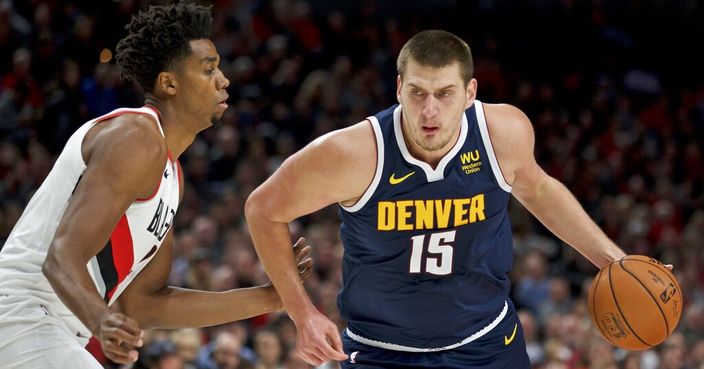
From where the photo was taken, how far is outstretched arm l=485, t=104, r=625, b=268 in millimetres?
4410

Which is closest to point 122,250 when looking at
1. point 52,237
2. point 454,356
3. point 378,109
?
point 52,237

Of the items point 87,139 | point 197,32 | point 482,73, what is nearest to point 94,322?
point 87,139

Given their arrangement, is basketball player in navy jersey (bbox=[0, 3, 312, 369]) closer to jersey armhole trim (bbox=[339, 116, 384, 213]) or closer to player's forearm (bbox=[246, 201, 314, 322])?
player's forearm (bbox=[246, 201, 314, 322])

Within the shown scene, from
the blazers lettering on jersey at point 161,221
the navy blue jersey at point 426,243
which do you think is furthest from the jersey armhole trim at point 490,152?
the blazers lettering on jersey at point 161,221

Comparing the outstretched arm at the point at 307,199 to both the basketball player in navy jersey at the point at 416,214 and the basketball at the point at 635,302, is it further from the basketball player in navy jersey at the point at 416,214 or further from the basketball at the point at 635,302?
the basketball at the point at 635,302

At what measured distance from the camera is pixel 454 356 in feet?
14.4

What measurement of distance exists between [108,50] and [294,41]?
3.12 meters

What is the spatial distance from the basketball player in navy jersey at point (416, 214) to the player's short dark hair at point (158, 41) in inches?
25.5

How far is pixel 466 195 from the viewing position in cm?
429

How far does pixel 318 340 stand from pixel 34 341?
1087mm

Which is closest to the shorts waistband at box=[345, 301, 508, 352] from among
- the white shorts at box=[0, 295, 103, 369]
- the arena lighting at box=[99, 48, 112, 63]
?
the white shorts at box=[0, 295, 103, 369]

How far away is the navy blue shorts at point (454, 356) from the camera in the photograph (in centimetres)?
439

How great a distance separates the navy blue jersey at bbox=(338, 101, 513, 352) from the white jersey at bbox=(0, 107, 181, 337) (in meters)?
0.90

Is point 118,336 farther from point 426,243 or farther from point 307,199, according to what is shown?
point 426,243
